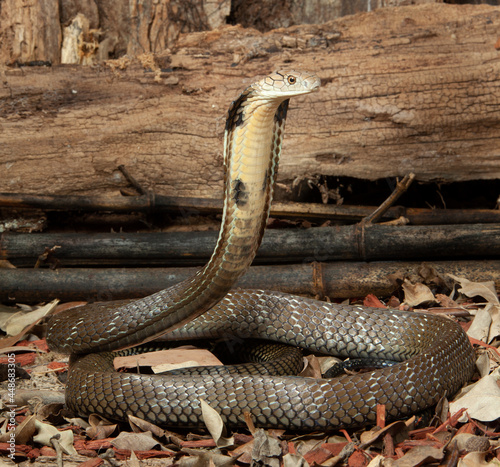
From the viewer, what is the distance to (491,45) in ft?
16.0

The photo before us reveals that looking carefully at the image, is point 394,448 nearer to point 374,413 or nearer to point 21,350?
point 374,413

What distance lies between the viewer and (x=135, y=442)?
8.75ft

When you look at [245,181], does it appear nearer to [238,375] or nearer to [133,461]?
[238,375]

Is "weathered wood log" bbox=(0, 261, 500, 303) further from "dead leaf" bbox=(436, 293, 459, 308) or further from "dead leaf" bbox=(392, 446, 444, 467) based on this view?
"dead leaf" bbox=(392, 446, 444, 467)

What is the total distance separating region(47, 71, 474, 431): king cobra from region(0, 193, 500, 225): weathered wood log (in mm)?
1652

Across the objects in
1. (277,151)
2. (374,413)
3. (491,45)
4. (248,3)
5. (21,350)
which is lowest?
(21,350)

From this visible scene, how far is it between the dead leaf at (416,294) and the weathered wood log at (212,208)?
0.79 m

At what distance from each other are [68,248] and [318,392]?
2.86 metres

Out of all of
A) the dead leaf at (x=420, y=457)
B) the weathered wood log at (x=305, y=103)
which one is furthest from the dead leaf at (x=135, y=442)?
the weathered wood log at (x=305, y=103)

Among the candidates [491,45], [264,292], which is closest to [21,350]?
[264,292]

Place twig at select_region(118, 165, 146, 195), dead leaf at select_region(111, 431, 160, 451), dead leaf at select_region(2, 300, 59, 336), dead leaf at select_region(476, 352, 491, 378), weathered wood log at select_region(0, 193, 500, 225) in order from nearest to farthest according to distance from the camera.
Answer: dead leaf at select_region(111, 431, 160, 451)
dead leaf at select_region(476, 352, 491, 378)
dead leaf at select_region(2, 300, 59, 336)
weathered wood log at select_region(0, 193, 500, 225)
twig at select_region(118, 165, 146, 195)

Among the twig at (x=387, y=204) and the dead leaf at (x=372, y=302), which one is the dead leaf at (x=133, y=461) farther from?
the twig at (x=387, y=204)

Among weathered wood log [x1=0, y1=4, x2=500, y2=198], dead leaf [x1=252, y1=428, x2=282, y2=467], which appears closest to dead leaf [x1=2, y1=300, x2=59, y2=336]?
weathered wood log [x1=0, y1=4, x2=500, y2=198]

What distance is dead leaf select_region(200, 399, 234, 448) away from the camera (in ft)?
8.84
